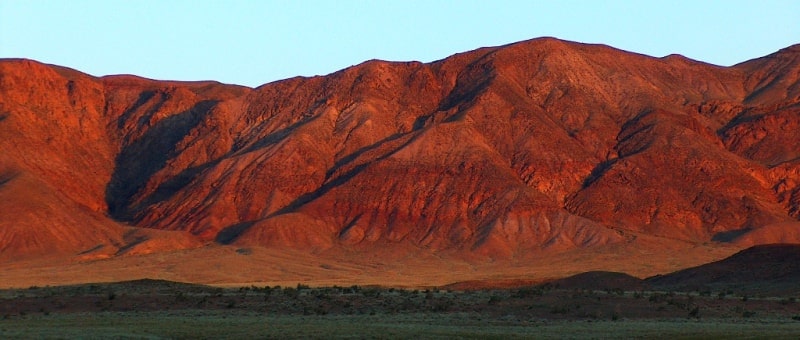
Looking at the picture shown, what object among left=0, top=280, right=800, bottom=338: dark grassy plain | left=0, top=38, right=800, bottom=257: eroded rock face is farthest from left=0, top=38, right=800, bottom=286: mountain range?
left=0, top=280, right=800, bottom=338: dark grassy plain

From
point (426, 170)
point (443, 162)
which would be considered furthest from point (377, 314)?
point (443, 162)

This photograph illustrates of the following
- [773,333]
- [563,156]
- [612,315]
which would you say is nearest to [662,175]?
[563,156]

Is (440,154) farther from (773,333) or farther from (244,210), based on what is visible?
(773,333)

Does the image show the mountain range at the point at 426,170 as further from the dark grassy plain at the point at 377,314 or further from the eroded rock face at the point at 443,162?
the dark grassy plain at the point at 377,314

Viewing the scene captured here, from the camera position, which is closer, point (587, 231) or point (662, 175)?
point (587, 231)

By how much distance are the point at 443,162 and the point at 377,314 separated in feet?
372

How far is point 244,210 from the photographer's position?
17312 cm

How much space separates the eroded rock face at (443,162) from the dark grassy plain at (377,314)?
87551mm

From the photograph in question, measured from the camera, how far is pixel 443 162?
175 m

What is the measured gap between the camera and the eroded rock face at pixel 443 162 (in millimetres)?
168000

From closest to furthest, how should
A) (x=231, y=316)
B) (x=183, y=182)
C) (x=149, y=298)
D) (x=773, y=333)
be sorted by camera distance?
(x=773, y=333) < (x=231, y=316) < (x=149, y=298) < (x=183, y=182)

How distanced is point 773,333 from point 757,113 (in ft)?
487

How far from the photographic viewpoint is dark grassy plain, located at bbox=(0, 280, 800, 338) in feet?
168

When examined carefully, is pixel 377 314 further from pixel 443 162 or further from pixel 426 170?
pixel 443 162
